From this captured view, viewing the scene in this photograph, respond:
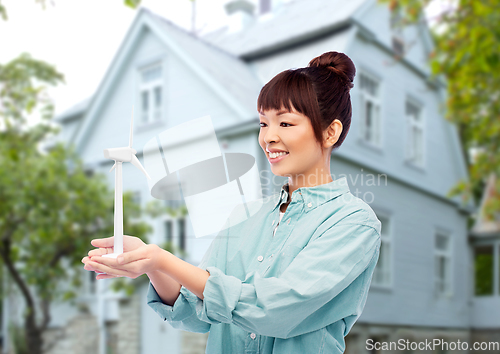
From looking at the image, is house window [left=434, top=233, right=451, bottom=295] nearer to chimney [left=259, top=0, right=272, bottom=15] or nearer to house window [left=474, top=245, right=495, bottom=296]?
house window [left=474, top=245, right=495, bottom=296]

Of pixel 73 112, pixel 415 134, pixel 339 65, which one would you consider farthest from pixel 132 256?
pixel 73 112

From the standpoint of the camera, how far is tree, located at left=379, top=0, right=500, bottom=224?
5164 mm

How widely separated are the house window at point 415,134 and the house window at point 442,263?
1.40 m

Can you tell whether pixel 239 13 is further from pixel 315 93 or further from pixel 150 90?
pixel 315 93

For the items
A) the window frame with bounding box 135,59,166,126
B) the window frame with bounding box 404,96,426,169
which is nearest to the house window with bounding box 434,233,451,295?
the window frame with bounding box 404,96,426,169

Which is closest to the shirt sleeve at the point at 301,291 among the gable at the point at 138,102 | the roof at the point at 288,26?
the gable at the point at 138,102

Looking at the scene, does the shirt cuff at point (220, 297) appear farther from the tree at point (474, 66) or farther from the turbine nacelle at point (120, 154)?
the tree at point (474, 66)

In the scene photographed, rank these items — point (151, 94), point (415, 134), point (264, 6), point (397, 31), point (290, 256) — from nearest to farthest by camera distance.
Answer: point (290, 256), point (151, 94), point (397, 31), point (264, 6), point (415, 134)

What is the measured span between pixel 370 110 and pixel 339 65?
5.91 meters

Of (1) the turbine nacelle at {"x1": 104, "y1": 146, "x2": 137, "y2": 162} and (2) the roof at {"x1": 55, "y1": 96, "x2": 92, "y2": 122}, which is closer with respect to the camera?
(1) the turbine nacelle at {"x1": 104, "y1": 146, "x2": 137, "y2": 162}

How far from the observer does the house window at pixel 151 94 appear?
6477mm

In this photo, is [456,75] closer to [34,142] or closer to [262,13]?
[262,13]

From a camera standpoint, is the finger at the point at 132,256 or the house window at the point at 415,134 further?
the house window at the point at 415,134

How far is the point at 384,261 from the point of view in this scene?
22.2ft
